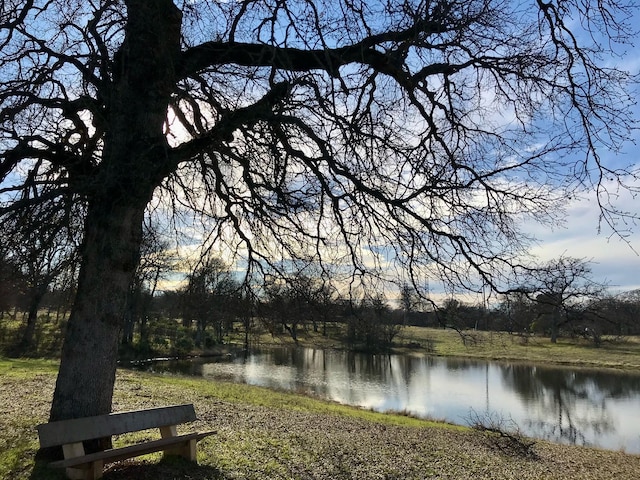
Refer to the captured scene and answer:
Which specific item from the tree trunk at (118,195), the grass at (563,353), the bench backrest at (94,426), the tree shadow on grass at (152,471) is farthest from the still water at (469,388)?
the tree trunk at (118,195)

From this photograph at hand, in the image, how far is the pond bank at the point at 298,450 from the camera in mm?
5746

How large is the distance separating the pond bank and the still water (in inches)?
206

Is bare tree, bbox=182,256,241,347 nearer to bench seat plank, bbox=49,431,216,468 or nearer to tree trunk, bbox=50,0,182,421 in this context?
bench seat plank, bbox=49,431,216,468

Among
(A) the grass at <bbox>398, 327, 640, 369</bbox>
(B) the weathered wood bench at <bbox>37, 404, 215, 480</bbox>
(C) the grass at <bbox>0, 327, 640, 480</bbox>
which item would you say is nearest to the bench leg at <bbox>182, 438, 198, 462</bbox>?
(C) the grass at <bbox>0, 327, 640, 480</bbox>

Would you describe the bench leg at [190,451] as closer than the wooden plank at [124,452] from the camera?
No

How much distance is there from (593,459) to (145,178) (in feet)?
38.5

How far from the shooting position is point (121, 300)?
492 centimetres

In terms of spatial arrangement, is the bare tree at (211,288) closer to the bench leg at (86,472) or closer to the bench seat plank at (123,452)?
the bench seat plank at (123,452)

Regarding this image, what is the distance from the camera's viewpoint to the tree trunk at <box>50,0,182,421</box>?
15.3 ft

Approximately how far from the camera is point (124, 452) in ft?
15.6

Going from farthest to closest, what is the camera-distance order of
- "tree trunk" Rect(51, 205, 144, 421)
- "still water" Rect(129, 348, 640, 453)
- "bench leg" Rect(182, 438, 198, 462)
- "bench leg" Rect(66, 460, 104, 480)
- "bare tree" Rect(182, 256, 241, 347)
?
1. "still water" Rect(129, 348, 640, 453)
2. "bare tree" Rect(182, 256, 241, 347)
3. "bench leg" Rect(182, 438, 198, 462)
4. "tree trunk" Rect(51, 205, 144, 421)
5. "bench leg" Rect(66, 460, 104, 480)

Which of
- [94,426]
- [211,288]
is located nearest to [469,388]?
[211,288]

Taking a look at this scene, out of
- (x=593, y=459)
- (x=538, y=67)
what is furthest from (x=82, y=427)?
(x=593, y=459)

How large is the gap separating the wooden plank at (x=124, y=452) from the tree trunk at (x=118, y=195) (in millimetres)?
401
